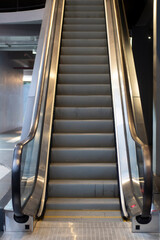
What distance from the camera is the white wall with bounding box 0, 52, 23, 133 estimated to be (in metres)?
15.7

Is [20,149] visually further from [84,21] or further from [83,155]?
[84,21]

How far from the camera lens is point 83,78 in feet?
19.0

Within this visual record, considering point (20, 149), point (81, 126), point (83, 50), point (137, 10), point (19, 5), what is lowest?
Result: point (20, 149)

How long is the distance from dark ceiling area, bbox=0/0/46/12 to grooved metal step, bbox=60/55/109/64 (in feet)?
16.9

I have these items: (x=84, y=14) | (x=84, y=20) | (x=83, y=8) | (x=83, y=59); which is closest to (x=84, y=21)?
(x=84, y=20)

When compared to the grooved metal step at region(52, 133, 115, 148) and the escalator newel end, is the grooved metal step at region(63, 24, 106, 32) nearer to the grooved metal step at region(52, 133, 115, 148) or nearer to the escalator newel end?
the grooved metal step at region(52, 133, 115, 148)

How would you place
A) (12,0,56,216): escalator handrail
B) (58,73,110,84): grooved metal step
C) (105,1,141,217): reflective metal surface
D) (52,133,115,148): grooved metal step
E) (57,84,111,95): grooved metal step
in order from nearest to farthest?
(12,0,56,216): escalator handrail < (105,1,141,217): reflective metal surface < (52,133,115,148): grooved metal step < (57,84,111,95): grooved metal step < (58,73,110,84): grooved metal step

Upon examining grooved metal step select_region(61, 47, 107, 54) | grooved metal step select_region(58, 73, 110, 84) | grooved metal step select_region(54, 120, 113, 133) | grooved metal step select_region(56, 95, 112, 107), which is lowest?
grooved metal step select_region(54, 120, 113, 133)

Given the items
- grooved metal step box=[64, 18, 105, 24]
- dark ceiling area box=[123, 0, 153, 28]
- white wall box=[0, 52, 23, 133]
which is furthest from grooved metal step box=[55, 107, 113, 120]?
white wall box=[0, 52, 23, 133]

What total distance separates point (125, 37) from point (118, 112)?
1.72 meters

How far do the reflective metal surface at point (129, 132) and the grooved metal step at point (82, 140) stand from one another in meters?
0.28

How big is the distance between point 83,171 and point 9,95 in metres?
13.4

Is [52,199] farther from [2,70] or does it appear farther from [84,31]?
[2,70]

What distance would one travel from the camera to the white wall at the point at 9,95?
51.6 ft
